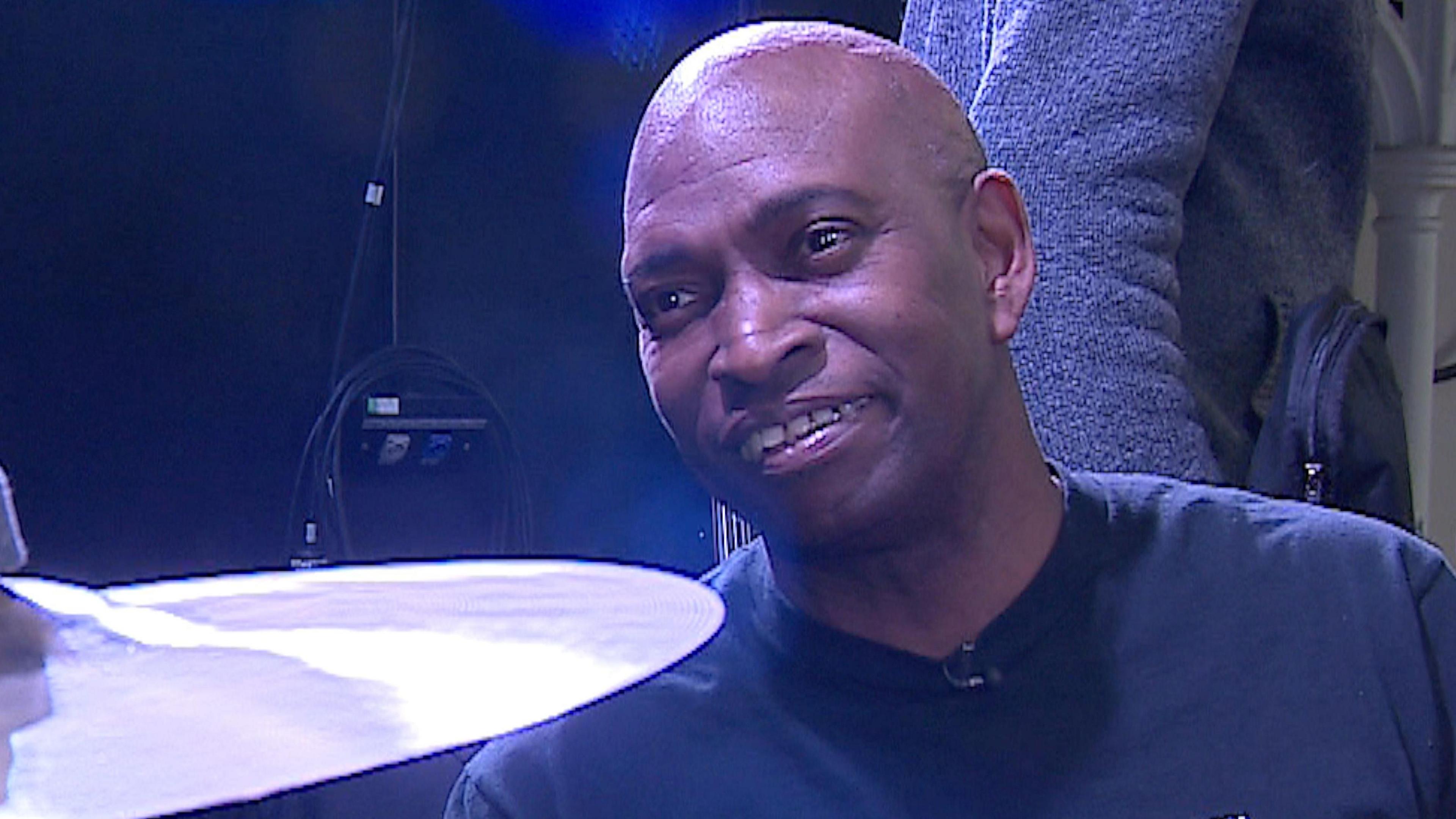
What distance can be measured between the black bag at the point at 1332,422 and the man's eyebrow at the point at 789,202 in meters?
0.36

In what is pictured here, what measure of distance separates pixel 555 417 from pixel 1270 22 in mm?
1094

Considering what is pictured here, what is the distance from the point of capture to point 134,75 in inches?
63.1

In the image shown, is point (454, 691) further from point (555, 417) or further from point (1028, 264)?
point (555, 417)

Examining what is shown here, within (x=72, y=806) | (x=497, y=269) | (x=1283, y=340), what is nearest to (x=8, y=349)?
(x=497, y=269)

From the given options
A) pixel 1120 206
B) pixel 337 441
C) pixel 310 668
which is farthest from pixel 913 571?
pixel 337 441

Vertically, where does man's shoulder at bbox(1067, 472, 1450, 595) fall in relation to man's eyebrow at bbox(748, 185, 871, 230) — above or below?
below

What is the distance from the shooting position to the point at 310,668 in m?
0.43

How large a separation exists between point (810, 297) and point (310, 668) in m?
0.36

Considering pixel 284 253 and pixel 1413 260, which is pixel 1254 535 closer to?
pixel 284 253

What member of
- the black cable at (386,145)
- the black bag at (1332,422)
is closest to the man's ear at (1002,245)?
the black bag at (1332,422)

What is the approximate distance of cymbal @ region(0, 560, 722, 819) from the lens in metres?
0.34

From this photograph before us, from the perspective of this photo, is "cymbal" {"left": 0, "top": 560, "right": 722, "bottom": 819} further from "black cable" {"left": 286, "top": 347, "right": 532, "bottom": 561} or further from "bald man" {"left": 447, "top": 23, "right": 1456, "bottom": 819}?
"black cable" {"left": 286, "top": 347, "right": 532, "bottom": 561}

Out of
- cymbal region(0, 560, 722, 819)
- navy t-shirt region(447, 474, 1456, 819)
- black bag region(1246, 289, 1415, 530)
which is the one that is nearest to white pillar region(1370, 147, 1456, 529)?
black bag region(1246, 289, 1415, 530)

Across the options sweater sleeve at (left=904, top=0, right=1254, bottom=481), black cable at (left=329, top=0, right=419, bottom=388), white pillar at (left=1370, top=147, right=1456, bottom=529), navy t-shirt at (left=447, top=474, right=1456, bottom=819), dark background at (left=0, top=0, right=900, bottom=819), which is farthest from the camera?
white pillar at (left=1370, top=147, right=1456, bottom=529)
